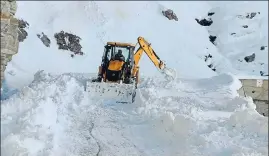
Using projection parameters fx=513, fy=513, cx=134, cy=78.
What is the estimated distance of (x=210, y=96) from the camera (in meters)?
15.5

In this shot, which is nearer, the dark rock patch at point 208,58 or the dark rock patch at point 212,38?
the dark rock patch at point 208,58

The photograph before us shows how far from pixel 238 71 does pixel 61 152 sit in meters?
23.9

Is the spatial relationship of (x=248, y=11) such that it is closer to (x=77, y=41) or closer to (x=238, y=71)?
(x=238, y=71)

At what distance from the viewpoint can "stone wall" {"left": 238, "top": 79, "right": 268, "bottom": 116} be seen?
70.6 feet

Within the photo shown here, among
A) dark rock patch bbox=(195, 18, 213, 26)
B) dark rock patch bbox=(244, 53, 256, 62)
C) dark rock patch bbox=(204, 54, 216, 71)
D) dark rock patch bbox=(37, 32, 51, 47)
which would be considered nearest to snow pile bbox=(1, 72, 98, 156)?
dark rock patch bbox=(37, 32, 51, 47)

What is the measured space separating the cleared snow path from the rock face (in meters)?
1.65

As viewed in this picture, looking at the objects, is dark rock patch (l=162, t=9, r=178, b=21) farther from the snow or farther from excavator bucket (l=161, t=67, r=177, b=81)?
excavator bucket (l=161, t=67, r=177, b=81)

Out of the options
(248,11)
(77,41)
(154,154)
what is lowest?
(154,154)

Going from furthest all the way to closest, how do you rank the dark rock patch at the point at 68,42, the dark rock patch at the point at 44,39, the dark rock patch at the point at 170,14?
the dark rock patch at the point at 170,14
the dark rock patch at the point at 68,42
the dark rock patch at the point at 44,39

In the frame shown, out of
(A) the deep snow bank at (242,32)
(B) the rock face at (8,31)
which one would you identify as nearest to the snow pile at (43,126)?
(B) the rock face at (8,31)

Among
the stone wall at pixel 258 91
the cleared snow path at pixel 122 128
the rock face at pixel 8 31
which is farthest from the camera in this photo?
the stone wall at pixel 258 91

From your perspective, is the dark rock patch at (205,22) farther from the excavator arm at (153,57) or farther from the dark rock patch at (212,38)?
the excavator arm at (153,57)

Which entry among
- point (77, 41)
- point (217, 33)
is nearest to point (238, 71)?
point (217, 33)

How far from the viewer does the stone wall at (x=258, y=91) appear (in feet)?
70.6
